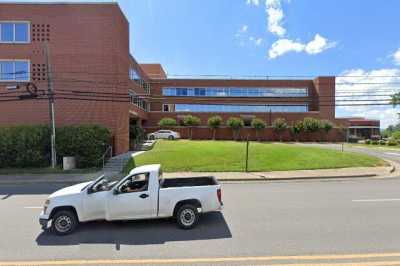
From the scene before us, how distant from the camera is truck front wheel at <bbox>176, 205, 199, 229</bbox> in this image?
7070 mm

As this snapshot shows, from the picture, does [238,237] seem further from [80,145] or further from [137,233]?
[80,145]

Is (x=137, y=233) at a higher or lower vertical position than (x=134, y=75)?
lower

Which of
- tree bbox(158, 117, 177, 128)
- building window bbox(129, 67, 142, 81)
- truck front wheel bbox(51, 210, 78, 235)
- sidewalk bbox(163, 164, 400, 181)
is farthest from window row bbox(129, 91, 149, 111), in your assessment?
truck front wheel bbox(51, 210, 78, 235)

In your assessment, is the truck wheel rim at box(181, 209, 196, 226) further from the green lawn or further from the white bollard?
the white bollard

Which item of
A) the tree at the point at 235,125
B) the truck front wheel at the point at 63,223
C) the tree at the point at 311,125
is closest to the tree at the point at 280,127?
the tree at the point at 311,125

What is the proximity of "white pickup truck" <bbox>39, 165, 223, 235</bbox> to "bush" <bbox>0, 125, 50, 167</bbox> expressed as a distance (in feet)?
52.2

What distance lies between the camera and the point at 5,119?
2434 cm

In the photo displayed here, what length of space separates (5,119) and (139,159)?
11911mm

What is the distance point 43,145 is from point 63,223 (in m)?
16.5

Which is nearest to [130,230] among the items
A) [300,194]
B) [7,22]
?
[300,194]

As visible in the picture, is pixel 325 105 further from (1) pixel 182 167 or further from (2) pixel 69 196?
(2) pixel 69 196

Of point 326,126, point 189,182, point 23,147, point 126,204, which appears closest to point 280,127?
point 326,126

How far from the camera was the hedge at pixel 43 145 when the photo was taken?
68.7 ft

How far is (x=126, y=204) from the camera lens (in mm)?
7020
